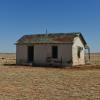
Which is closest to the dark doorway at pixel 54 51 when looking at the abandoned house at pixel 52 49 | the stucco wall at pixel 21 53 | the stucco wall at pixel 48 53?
the abandoned house at pixel 52 49

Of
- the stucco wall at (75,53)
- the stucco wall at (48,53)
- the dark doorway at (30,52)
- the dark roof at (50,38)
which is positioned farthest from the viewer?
the dark doorway at (30,52)

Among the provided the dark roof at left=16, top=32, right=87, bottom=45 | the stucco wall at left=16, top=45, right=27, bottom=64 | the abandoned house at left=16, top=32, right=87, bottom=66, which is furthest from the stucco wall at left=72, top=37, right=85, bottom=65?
the stucco wall at left=16, top=45, right=27, bottom=64

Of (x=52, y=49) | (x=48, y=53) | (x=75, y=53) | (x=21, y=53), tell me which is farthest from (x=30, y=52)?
(x=75, y=53)

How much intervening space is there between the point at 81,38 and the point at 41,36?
4.77 m

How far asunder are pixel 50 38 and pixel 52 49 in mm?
1633

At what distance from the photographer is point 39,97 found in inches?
424

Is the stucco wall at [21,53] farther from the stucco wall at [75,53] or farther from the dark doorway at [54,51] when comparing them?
the stucco wall at [75,53]

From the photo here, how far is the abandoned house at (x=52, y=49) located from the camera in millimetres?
29828

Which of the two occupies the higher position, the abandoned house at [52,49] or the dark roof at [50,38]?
the dark roof at [50,38]

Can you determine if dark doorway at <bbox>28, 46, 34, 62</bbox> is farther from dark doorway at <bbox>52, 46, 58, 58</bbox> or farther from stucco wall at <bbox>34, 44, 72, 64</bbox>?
dark doorway at <bbox>52, 46, 58, 58</bbox>

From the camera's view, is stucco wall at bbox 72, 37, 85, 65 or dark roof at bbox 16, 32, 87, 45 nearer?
stucco wall at bbox 72, 37, 85, 65

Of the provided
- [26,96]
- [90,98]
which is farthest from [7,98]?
[90,98]

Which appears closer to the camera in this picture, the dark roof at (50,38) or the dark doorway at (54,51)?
the dark doorway at (54,51)

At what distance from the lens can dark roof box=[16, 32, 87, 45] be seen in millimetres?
30453
